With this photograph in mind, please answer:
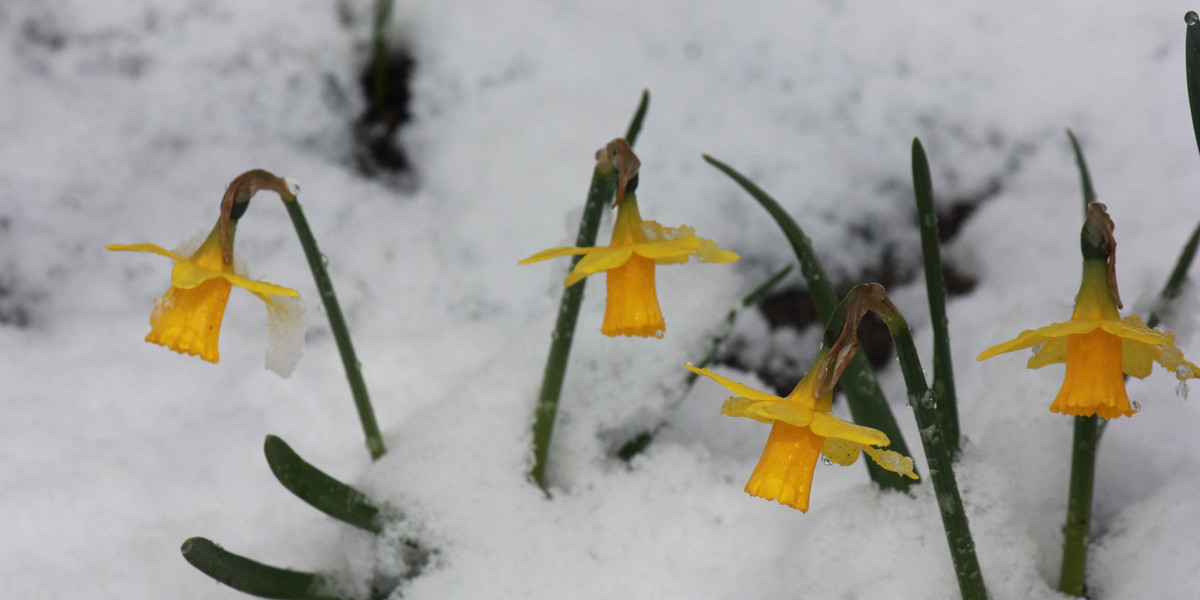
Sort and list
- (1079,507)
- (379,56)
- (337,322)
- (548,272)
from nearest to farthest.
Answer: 1. (1079,507)
2. (337,322)
3. (548,272)
4. (379,56)

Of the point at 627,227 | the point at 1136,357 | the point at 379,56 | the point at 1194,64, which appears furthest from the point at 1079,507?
the point at 379,56

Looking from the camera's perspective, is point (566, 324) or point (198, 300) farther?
point (566, 324)

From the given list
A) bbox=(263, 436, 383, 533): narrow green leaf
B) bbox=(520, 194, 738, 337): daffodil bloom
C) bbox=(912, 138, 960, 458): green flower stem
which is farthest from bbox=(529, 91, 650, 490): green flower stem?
bbox=(912, 138, 960, 458): green flower stem

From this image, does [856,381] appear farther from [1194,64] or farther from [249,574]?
[249,574]

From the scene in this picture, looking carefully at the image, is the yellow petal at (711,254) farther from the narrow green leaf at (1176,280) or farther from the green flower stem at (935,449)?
the narrow green leaf at (1176,280)

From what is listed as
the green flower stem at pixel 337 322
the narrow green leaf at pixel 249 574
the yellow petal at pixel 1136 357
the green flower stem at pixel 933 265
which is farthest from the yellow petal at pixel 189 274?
the yellow petal at pixel 1136 357

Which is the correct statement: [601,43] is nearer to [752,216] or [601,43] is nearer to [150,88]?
[752,216]

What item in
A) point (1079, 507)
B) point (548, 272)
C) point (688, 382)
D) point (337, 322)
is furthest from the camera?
point (548, 272)
